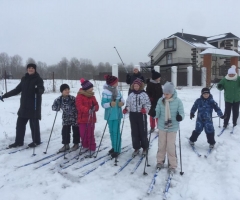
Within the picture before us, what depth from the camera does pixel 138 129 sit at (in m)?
4.87

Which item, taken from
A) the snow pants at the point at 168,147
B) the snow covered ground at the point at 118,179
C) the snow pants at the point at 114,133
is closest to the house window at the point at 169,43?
the snow covered ground at the point at 118,179

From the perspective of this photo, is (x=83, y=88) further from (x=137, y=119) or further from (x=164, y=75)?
(x=164, y=75)

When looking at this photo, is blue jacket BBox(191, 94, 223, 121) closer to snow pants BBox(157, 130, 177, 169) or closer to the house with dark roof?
snow pants BBox(157, 130, 177, 169)

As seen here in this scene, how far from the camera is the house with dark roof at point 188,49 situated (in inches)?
1391

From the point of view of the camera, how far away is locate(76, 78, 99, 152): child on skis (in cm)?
495

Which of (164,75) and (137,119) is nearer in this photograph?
(137,119)

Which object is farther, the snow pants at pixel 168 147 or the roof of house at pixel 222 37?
the roof of house at pixel 222 37

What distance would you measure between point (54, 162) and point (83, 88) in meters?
1.61

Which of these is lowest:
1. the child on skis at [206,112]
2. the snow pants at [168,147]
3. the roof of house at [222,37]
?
the snow pants at [168,147]

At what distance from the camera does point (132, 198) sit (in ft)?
10.9

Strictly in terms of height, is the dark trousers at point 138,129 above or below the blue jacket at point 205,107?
below

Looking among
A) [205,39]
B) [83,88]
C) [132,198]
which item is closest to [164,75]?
[205,39]

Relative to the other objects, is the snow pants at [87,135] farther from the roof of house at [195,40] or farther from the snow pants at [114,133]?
the roof of house at [195,40]

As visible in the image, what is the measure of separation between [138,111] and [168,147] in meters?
0.94
